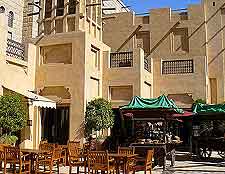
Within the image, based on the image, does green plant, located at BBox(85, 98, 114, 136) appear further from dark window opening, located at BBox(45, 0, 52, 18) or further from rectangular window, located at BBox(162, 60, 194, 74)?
rectangular window, located at BBox(162, 60, 194, 74)

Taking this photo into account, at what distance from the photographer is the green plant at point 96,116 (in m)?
17.1

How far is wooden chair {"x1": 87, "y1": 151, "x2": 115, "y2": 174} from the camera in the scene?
962cm

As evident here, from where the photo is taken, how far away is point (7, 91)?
15.3 meters

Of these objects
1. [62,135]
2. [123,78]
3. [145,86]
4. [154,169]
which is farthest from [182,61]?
[154,169]

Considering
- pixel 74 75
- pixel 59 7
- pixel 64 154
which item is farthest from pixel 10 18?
pixel 64 154

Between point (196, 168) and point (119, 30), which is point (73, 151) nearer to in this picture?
point (196, 168)

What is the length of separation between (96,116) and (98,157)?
7.38 metres

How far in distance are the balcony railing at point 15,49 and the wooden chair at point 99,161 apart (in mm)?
8306

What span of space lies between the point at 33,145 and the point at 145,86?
7.34m

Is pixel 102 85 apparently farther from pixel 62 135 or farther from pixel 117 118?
pixel 62 135

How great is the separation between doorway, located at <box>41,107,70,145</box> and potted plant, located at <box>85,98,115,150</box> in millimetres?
1448

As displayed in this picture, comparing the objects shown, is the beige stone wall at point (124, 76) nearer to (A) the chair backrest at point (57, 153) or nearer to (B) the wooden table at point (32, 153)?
(A) the chair backrest at point (57, 153)

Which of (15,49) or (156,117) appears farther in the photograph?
(15,49)

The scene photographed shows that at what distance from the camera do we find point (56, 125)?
1875 cm
